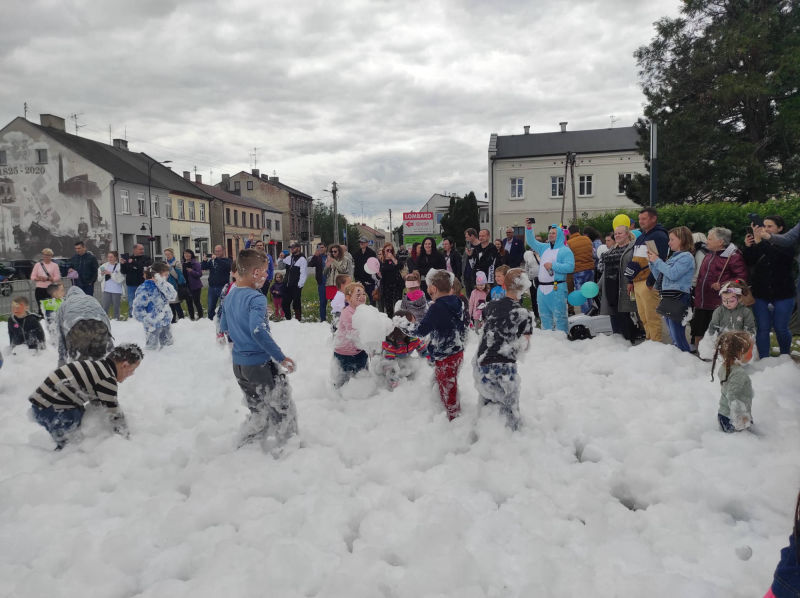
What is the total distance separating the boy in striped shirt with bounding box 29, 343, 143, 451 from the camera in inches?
187

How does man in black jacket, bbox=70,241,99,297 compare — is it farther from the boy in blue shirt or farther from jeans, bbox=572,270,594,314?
jeans, bbox=572,270,594,314

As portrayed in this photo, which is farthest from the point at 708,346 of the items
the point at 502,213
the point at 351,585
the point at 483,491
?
the point at 502,213

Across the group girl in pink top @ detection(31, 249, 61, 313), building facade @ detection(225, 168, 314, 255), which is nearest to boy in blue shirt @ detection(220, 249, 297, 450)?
girl in pink top @ detection(31, 249, 61, 313)

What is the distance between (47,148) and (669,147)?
41.4m

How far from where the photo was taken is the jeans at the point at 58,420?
4.82 metres

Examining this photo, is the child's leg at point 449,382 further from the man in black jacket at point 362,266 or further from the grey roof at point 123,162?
the grey roof at point 123,162

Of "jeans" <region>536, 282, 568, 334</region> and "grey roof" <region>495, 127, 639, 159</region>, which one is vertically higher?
"grey roof" <region>495, 127, 639, 159</region>

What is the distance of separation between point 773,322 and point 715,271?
3.20ft

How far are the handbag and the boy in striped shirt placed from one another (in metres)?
6.36

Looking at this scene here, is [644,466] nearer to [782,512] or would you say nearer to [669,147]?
[782,512]

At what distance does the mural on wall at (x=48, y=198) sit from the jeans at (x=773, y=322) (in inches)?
1655

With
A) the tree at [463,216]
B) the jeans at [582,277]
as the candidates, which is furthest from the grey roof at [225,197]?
the jeans at [582,277]

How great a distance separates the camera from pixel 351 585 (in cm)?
305

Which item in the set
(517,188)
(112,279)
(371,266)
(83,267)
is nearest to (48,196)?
(83,267)
